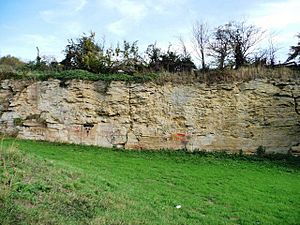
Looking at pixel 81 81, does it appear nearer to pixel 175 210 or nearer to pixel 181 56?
pixel 181 56

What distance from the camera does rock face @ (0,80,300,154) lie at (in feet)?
50.8

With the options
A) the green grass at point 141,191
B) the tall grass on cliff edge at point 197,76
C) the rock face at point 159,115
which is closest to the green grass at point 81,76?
the tall grass on cliff edge at point 197,76

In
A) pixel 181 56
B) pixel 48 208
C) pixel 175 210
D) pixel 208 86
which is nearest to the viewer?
pixel 48 208

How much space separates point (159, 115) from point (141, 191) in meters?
8.00

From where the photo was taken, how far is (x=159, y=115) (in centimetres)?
1623

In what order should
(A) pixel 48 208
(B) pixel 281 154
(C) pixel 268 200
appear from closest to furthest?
(A) pixel 48 208 < (C) pixel 268 200 < (B) pixel 281 154

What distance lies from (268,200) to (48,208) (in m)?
5.40

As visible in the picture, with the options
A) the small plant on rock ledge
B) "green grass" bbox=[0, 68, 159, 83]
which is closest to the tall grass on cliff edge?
"green grass" bbox=[0, 68, 159, 83]

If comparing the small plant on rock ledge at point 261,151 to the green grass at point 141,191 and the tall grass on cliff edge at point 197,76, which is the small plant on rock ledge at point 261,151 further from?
the tall grass on cliff edge at point 197,76

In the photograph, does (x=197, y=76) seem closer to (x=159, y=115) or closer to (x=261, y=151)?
(x=159, y=115)

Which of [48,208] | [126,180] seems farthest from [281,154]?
[48,208]

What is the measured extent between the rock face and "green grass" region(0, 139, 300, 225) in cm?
190

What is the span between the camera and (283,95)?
51.6 feet

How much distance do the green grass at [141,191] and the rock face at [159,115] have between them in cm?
190
